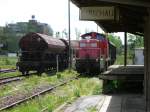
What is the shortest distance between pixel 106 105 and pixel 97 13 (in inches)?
134

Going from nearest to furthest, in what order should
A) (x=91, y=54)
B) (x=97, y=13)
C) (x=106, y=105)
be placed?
1. (x=97, y=13)
2. (x=106, y=105)
3. (x=91, y=54)

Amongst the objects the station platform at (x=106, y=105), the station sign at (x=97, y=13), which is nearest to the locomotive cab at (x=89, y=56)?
the station platform at (x=106, y=105)

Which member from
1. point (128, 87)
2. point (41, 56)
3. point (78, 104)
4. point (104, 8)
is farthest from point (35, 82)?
point (104, 8)

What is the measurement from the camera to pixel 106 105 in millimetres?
13453

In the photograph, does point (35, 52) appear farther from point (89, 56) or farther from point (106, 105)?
point (106, 105)

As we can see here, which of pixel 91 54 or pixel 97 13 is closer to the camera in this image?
pixel 97 13

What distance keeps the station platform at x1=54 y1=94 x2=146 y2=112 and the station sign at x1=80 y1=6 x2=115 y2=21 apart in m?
2.55

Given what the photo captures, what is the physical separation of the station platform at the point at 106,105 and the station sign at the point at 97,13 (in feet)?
8.37

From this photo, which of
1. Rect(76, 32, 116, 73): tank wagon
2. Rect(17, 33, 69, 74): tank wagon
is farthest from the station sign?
Rect(17, 33, 69, 74): tank wagon

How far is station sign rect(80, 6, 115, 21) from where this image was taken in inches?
437

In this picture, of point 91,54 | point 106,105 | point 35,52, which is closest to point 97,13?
point 106,105

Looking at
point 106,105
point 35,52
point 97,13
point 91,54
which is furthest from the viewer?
point 35,52

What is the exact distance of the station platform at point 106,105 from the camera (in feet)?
40.8

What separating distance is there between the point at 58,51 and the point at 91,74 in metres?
4.57
